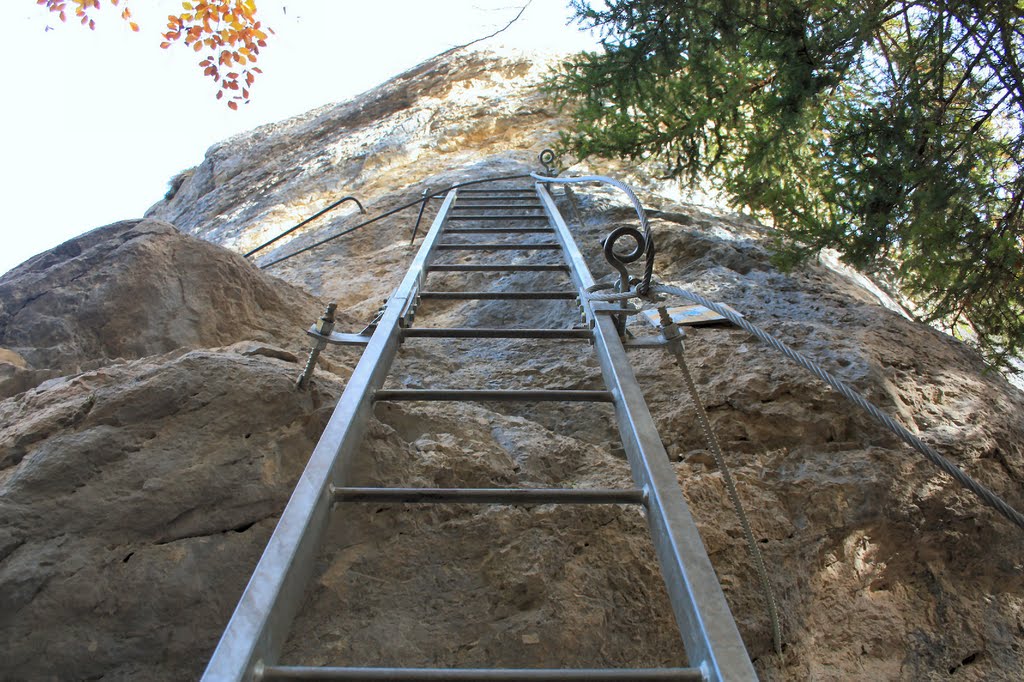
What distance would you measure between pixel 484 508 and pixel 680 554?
2.30 ft

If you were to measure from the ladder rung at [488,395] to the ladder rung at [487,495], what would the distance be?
408mm

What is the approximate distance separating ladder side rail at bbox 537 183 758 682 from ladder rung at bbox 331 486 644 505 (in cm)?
8

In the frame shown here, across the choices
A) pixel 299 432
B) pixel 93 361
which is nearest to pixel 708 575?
pixel 299 432

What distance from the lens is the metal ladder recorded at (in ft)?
3.96

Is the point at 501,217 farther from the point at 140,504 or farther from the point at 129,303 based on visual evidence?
the point at 140,504

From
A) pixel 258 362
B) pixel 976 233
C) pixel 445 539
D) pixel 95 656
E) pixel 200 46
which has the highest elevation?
pixel 200 46

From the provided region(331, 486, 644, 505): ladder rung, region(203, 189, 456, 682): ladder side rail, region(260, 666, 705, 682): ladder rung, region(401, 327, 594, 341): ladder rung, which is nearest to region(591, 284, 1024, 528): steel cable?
region(401, 327, 594, 341): ladder rung

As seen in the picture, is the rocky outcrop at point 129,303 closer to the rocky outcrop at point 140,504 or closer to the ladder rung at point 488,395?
the rocky outcrop at point 140,504

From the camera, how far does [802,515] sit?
2.00 metres

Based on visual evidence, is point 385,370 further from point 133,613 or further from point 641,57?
point 641,57

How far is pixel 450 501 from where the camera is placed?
5.64ft

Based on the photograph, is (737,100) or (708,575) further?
(737,100)

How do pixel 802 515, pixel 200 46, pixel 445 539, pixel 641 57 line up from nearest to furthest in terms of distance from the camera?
1. pixel 445 539
2. pixel 802 515
3. pixel 641 57
4. pixel 200 46

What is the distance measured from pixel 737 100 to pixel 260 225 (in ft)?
13.1
